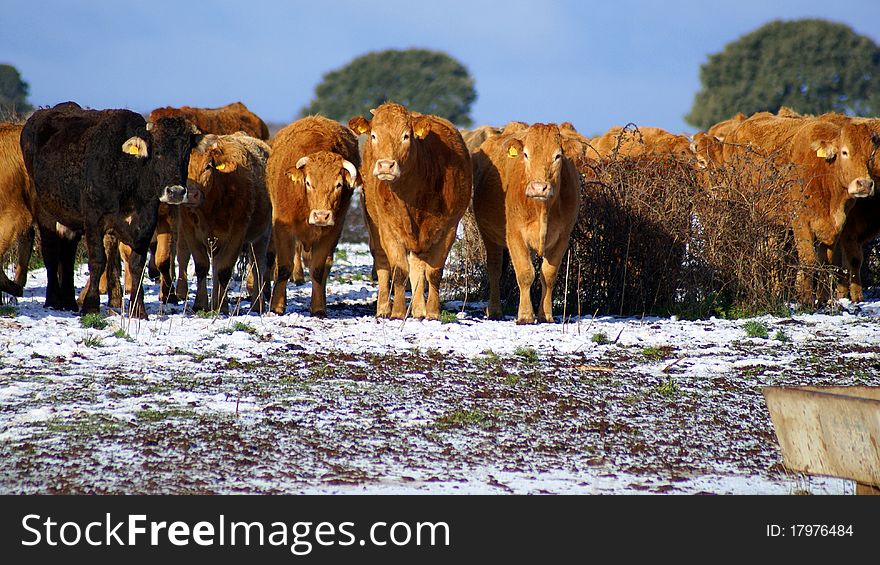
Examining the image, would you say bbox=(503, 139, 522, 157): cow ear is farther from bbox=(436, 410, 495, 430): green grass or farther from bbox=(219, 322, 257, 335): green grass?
bbox=(436, 410, 495, 430): green grass

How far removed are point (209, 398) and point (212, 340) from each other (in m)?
1.95

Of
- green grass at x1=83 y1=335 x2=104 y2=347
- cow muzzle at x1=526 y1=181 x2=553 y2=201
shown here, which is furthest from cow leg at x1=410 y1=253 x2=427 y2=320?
green grass at x1=83 y1=335 x2=104 y2=347

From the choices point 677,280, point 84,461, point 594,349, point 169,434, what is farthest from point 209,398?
point 677,280

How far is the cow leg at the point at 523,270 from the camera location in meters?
11.2

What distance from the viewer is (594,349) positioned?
977 centimetres

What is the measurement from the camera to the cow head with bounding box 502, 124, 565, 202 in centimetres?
1069

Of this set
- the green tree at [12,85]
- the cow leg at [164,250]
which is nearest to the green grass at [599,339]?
the cow leg at [164,250]

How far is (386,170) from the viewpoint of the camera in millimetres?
10648

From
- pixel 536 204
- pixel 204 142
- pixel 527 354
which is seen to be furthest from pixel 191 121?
pixel 527 354

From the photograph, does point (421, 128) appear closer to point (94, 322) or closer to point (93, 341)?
point (94, 322)

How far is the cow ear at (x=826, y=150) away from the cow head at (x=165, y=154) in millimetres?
6800

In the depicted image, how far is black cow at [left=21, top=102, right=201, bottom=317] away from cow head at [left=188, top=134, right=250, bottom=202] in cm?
18
